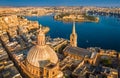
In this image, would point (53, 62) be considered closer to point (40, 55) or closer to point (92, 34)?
point (40, 55)

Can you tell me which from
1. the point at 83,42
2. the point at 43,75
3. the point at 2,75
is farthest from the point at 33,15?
the point at 43,75

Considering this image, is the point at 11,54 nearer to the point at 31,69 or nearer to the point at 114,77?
the point at 31,69

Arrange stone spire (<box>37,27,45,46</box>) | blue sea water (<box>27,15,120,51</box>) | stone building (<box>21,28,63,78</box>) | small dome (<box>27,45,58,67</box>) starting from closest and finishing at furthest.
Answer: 1. stone building (<box>21,28,63,78</box>)
2. small dome (<box>27,45,58,67</box>)
3. stone spire (<box>37,27,45,46</box>)
4. blue sea water (<box>27,15,120,51</box>)

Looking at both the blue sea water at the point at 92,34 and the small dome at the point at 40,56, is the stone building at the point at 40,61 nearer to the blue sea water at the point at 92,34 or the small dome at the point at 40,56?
the small dome at the point at 40,56

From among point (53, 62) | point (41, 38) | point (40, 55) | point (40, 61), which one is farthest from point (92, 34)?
point (40, 61)

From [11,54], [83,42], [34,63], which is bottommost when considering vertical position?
[83,42]

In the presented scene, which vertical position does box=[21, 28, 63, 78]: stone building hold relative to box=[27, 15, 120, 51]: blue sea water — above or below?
above

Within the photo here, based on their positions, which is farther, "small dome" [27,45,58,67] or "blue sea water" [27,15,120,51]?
"blue sea water" [27,15,120,51]

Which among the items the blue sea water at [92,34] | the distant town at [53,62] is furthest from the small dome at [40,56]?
the blue sea water at [92,34]

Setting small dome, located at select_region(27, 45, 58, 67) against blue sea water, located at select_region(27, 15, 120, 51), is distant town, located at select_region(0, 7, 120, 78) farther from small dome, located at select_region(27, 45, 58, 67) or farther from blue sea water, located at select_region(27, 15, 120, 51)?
blue sea water, located at select_region(27, 15, 120, 51)

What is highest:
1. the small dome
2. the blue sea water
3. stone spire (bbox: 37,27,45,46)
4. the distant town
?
stone spire (bbox: 37,27,45,46)

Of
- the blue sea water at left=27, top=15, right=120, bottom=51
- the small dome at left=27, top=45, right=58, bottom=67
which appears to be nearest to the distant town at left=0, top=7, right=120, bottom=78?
the small dome at left=27, top=45, right=58, bottom=67
